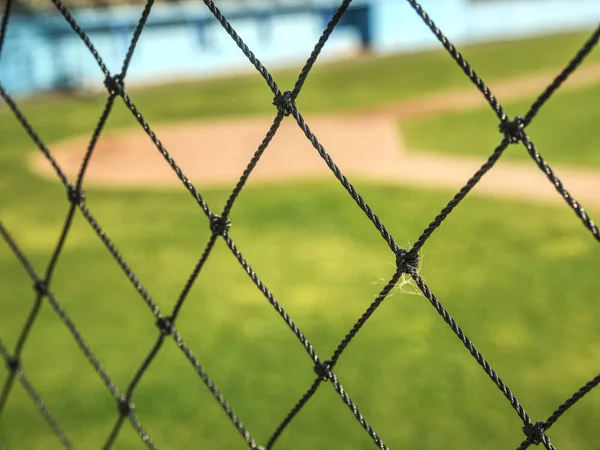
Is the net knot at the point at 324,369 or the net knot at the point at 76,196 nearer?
the net knot at the point at 324,369

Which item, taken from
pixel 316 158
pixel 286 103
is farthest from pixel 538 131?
pixel 286 103

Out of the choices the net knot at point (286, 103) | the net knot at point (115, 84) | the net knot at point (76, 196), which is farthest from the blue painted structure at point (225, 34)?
the net knot at point (286, 103)

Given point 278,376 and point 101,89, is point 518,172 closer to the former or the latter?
point 278,376

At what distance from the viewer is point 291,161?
8.04m

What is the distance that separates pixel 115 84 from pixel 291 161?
21.4ft

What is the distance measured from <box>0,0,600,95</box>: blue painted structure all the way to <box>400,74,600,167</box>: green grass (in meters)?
8.12

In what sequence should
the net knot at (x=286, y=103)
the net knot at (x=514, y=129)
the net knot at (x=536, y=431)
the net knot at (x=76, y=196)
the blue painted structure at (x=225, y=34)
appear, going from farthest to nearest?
the blue painted structure at (x=225, y=34), the net knot at (x=76, y=196), the net knot at (x=286, y=103), the net knot at (x=536, y=431), the net knot at (x=514, y=129)

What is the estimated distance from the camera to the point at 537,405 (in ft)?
10.0

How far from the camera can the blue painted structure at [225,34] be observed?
1521 cm

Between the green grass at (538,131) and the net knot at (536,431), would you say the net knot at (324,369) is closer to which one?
the net knot at (536,431)

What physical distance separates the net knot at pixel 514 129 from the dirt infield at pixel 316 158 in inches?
207

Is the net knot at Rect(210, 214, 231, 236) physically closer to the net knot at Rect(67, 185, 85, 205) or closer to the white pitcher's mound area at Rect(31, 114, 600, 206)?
the net knot at Rect(67, 185, 85, 205)

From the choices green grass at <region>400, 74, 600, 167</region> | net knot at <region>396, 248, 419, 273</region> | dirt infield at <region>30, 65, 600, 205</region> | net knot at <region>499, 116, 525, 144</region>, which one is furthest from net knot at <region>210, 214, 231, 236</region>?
green grass at <region>400, 74, 600, 167</region>

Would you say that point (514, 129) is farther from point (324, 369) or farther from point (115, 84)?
point (115, 84)
